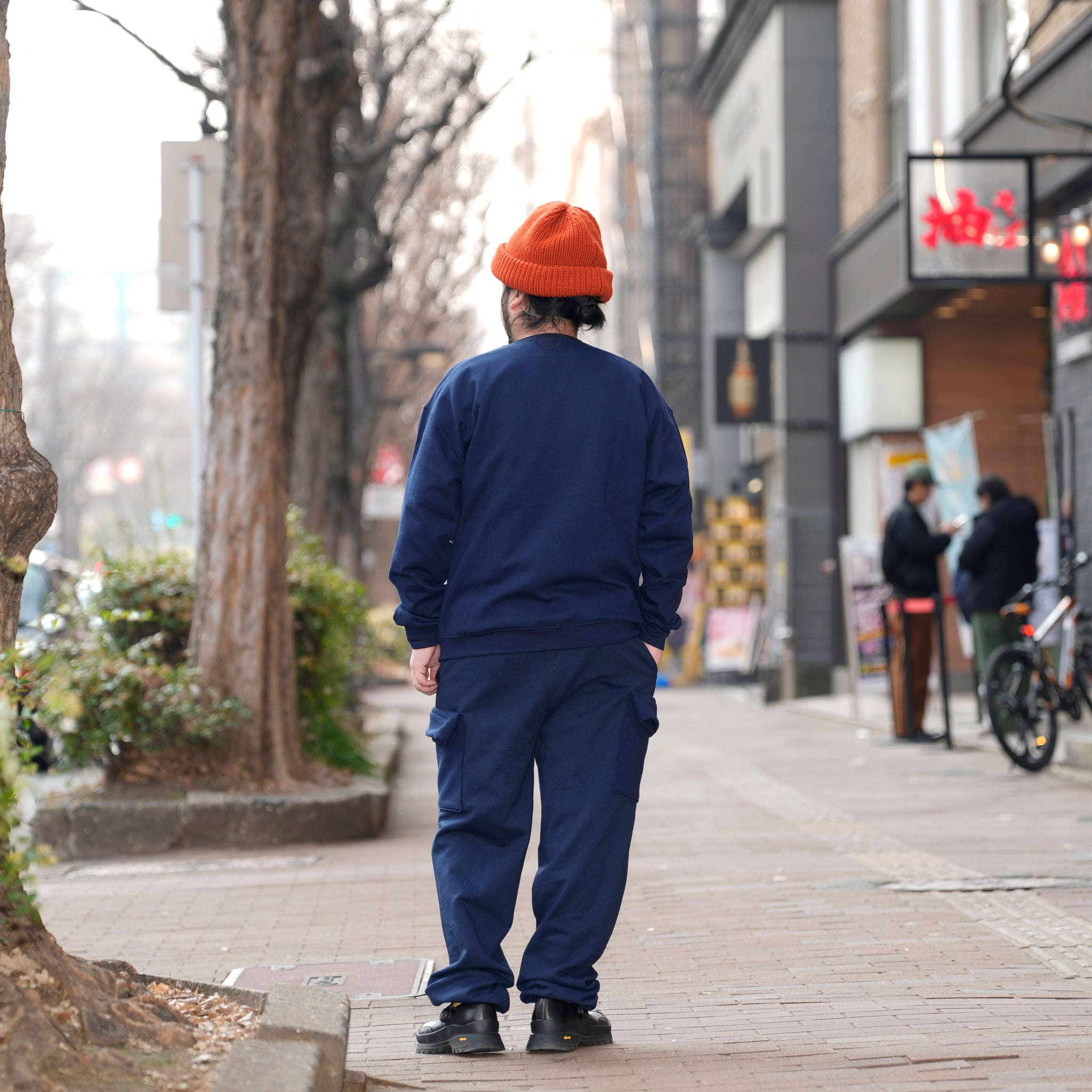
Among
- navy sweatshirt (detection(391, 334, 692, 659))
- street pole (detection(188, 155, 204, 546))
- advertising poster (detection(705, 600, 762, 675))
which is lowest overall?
advertising poster (detection(705, 600, 762, 675))

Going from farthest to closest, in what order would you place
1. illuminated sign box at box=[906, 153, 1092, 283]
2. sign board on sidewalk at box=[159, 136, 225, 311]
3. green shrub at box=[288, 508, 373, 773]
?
illuminated sign box at box=[906, 153, 1092, 283] < sign board on sidewalk at box=[159, 136, 225, 311] < green shrub at box=[288, 508, 373, 773]

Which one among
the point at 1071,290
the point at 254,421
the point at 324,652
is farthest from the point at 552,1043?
the point at 1071,290

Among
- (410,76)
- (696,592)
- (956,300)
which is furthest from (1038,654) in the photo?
(696,592)

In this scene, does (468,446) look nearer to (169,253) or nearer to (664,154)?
(169,253)

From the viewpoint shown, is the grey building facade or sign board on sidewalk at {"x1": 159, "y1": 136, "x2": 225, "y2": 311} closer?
A: sign board on sidewalk at {"x1": 159, "y1": 136, "x2": 225, "y2": 311}

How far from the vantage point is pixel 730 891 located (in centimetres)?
625

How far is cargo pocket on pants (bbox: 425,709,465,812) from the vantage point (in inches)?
153

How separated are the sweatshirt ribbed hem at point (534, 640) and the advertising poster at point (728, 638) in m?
22.8

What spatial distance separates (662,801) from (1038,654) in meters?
2.70

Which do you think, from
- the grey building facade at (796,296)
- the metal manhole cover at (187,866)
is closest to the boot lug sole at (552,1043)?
the metal manhole cover at (187,866)

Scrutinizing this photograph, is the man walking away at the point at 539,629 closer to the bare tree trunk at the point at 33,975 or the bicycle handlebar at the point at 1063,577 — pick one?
the bare tree trunk at the point at 33,975

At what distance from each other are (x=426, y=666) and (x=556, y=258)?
102 cm

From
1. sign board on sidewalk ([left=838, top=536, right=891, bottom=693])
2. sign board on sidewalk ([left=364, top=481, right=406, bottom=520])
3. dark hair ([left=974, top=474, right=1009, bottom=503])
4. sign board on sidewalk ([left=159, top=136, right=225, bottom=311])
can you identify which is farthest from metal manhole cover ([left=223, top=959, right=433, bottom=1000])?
sign board on sidewalk ([left=364, top=481, right=406, bottom=520])

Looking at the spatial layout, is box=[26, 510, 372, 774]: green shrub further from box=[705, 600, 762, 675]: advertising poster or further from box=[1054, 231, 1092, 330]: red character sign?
box=[705, 600, 762, 675]: advertising poster
